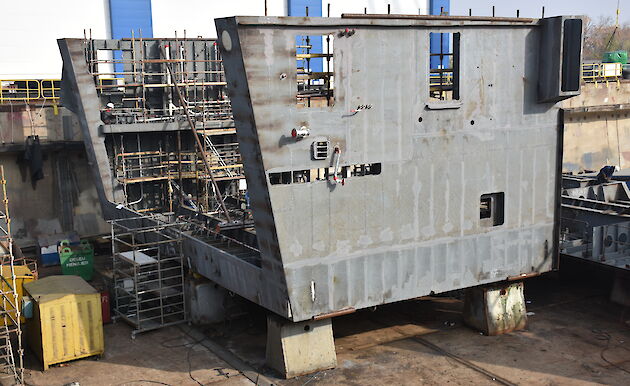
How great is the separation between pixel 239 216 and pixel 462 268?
22.5 feet

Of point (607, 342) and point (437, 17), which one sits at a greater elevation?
point (437, 17)

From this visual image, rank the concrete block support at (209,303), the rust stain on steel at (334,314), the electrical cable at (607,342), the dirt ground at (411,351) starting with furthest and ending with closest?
the concrete block support at (209,303)
the electrical cable at (607,342)
the dirt ground at (411,351)
the rust stain on steel at (334,314)

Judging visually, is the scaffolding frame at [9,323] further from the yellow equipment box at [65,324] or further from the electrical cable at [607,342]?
the electrical cable at [607,342]

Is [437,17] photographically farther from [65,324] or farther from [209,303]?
[65,324]

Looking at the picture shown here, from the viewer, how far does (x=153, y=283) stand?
62.6ft

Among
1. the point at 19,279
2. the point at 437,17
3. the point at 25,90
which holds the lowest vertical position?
the point at 19,279

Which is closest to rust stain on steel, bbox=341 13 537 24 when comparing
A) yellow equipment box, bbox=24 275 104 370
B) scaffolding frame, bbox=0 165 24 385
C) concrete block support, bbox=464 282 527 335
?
concrete block support, bbox=464 282 527 335

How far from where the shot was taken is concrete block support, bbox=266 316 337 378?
583 inches

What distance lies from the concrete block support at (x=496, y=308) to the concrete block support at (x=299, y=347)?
13.4ft

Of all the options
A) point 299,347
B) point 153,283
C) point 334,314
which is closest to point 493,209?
point 334,314

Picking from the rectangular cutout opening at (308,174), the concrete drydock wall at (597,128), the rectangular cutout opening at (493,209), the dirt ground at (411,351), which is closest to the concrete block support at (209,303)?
the dirt ground at (411,351)

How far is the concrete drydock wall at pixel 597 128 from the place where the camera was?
123 ft

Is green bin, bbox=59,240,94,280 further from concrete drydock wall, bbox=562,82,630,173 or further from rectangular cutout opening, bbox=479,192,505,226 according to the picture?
concrete drydock wall, bbox=562,82,630,173

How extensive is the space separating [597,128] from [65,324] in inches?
1236
